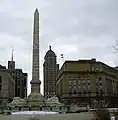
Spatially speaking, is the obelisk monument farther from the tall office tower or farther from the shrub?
the tall office tower

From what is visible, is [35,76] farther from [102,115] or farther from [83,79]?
[83,79]

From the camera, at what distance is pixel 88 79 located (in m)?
117

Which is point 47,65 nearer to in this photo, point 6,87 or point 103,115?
point 6,87

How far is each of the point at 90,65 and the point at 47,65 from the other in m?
65.0

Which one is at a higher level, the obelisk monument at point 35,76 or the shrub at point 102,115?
the obelisk monument at point 35,76

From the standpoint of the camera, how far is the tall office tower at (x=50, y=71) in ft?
569

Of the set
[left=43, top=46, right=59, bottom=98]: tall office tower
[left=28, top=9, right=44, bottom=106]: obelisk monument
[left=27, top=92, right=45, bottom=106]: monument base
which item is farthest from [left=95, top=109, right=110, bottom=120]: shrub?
[left=43, top=46, right=59, bottom=98]: tall office tower

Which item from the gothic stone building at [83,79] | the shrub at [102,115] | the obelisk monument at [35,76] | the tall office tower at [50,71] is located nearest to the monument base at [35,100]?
the obelisk monument at [35,76]

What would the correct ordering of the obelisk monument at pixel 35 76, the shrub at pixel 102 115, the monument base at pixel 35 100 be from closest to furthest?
the shrub at pixel 102 115, the monument base at pixel 35 100, the obelisk monument at pixel 35 76

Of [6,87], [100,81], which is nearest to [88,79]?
[100,81]

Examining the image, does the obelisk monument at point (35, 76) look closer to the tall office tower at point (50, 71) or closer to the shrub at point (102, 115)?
the shrub at point (102, 115)

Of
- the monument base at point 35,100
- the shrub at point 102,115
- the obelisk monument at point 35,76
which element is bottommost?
the shrub at point 102,115

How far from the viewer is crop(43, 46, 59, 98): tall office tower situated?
173m

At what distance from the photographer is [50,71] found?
18412 cm
